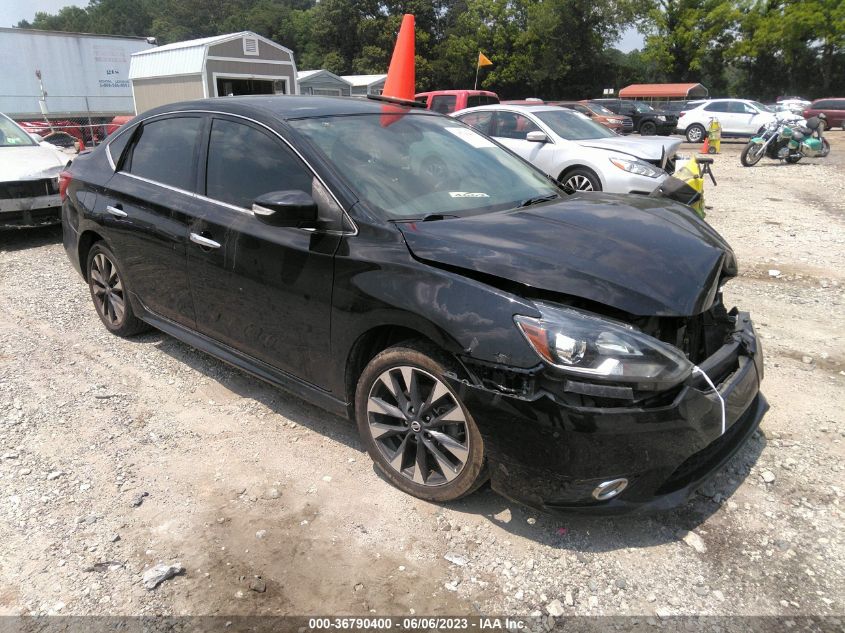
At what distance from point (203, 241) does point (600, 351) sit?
7.55 feet

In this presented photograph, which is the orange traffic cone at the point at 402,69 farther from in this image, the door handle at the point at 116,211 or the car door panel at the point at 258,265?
the car door panel at the point at 258,265

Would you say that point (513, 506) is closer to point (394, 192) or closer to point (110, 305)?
point (394, 192)

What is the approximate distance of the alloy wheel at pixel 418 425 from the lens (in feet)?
8.65

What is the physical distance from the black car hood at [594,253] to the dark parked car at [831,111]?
103 feet

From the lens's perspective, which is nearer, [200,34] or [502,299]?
[502,299]

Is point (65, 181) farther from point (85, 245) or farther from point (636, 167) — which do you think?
point (636, 167)

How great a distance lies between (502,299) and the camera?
2408 millimetres

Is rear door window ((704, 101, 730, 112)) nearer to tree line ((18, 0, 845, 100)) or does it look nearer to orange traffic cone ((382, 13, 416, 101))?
orange traffic cone ((382, 13, 416, 101))

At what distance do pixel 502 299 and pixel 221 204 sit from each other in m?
1.87

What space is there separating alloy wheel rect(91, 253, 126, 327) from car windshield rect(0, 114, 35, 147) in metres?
4.93

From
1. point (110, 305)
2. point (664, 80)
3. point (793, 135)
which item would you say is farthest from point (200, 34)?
point (110, 305)

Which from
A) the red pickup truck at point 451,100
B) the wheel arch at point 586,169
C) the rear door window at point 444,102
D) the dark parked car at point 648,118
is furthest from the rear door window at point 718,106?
the wheel arch at point 586,169

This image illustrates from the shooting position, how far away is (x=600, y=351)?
2.29 m

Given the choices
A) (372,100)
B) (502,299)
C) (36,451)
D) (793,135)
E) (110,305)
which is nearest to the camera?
(502,299)
